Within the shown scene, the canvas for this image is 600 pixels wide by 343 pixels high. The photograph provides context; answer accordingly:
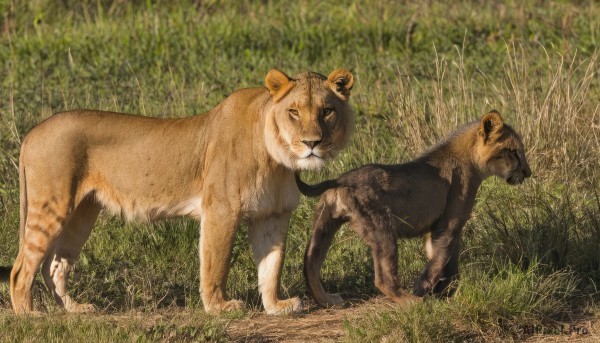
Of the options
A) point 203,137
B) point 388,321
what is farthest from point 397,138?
point 388,321

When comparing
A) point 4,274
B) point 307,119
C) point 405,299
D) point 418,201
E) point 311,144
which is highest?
point 307,119

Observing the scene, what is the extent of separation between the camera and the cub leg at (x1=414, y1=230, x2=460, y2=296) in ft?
20.7

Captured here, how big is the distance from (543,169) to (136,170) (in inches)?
124

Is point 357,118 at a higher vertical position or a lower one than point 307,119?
lower

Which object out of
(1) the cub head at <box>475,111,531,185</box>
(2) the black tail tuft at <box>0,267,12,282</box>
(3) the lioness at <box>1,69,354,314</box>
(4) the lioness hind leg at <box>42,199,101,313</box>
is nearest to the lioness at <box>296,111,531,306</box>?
(1) the cub head at <box>475,111,531,185</box>

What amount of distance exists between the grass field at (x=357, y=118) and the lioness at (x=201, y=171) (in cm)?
38

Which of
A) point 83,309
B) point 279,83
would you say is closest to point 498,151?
point 279,83

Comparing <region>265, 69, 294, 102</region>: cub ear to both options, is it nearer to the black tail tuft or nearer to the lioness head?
the lioness head

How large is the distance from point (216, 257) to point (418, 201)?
116 cm

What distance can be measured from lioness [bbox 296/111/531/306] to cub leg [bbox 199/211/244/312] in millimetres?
438

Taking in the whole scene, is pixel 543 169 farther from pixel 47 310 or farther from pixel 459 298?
pixel 47 310

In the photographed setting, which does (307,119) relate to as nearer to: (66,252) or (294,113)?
(294,113)

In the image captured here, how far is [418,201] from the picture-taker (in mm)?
6277

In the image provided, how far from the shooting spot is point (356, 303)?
6.68 meters
